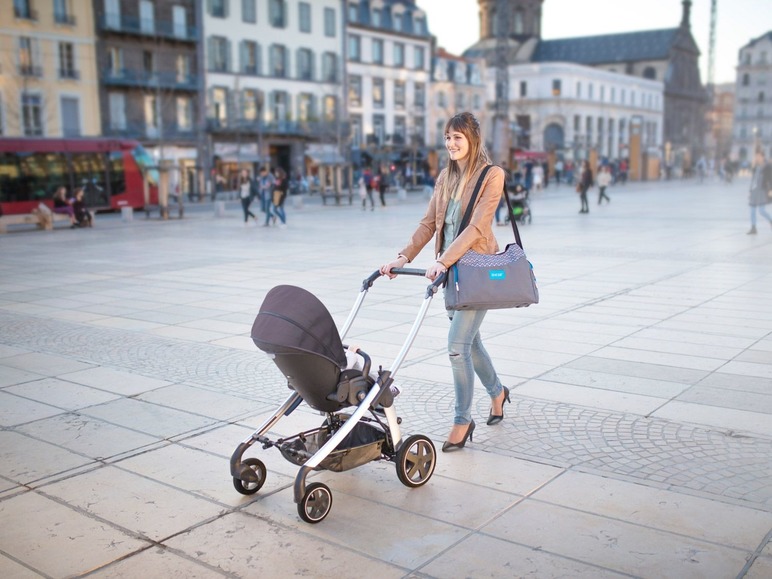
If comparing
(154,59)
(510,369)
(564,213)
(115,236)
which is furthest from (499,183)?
(154,59)

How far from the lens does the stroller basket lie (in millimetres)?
4086

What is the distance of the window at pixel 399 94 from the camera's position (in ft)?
214

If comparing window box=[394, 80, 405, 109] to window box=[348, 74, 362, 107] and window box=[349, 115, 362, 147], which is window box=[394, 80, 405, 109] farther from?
window box=[349, 115, 362, 147]

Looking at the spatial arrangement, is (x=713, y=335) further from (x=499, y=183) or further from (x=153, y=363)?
(x=153, y=363)

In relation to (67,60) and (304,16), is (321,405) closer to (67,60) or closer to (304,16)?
(67,60)

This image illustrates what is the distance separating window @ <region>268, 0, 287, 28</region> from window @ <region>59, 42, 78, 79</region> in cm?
1498

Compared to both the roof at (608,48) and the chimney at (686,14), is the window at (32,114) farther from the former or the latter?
the chimney at (686,14)

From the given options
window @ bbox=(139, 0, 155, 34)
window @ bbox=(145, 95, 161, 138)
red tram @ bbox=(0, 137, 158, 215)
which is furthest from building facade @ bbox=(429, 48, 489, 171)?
red tram @ bbox=(0, 137, 158, 215)

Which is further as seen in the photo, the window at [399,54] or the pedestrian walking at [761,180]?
the window at [399,54]

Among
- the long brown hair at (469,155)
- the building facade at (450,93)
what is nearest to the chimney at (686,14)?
the building facade at (450,93)

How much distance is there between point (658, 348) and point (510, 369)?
1590 millimetres

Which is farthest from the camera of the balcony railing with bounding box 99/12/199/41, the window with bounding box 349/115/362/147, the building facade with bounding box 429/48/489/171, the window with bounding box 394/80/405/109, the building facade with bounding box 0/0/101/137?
the building facade with bounding box 429/48/489/171

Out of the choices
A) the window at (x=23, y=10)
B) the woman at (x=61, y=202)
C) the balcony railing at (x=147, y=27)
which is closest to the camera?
the woman at (x=61, y=202)

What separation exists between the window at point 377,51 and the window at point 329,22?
210 inches
